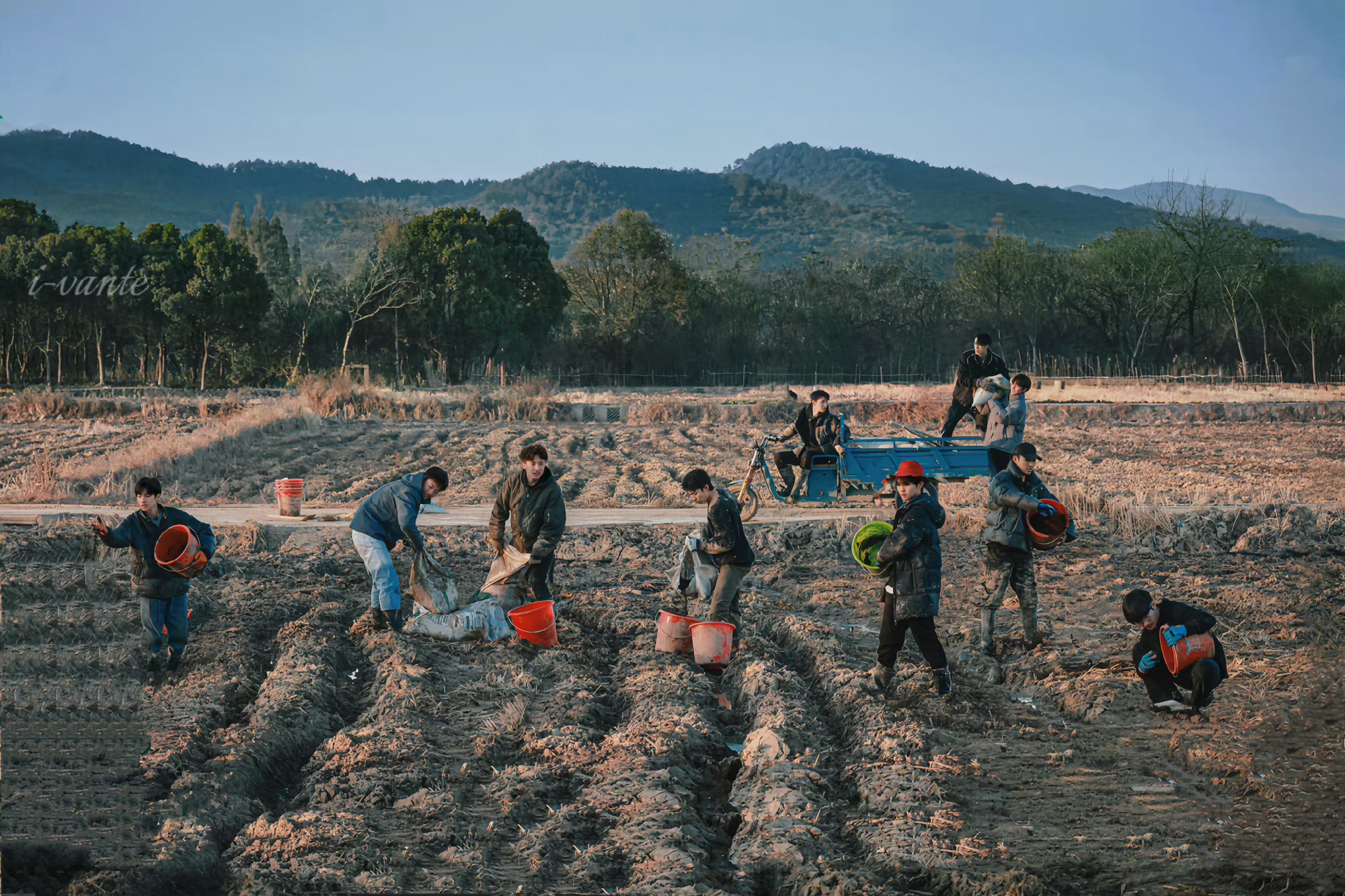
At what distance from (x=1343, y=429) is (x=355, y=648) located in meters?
27.0

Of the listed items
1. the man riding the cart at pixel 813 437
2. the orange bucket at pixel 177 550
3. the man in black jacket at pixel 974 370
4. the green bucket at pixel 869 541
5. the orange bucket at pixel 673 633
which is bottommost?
the orange bucket at pixel 673 633

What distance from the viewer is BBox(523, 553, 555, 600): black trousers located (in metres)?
9.36

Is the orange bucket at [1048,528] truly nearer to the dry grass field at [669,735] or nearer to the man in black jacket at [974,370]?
the dry grass field at [669,735]

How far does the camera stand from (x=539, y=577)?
939cm

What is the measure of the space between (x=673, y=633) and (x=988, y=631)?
8.45 ft

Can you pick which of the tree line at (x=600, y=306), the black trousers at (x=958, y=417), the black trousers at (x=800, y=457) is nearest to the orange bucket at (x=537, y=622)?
the black trousers at (x=958, y=417)

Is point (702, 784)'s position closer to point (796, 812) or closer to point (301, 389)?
point (796, 812)

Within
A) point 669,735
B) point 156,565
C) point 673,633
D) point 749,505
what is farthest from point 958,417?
point 156,565

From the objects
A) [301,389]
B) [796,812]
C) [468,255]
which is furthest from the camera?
[468,255]

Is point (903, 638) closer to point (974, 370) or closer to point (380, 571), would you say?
point (380, 571)

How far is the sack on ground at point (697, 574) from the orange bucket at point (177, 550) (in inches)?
152

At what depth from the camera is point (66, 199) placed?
506 ft

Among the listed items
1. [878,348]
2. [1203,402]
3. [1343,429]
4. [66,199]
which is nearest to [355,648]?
[1343,429]

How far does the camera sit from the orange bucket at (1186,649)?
7363mm
